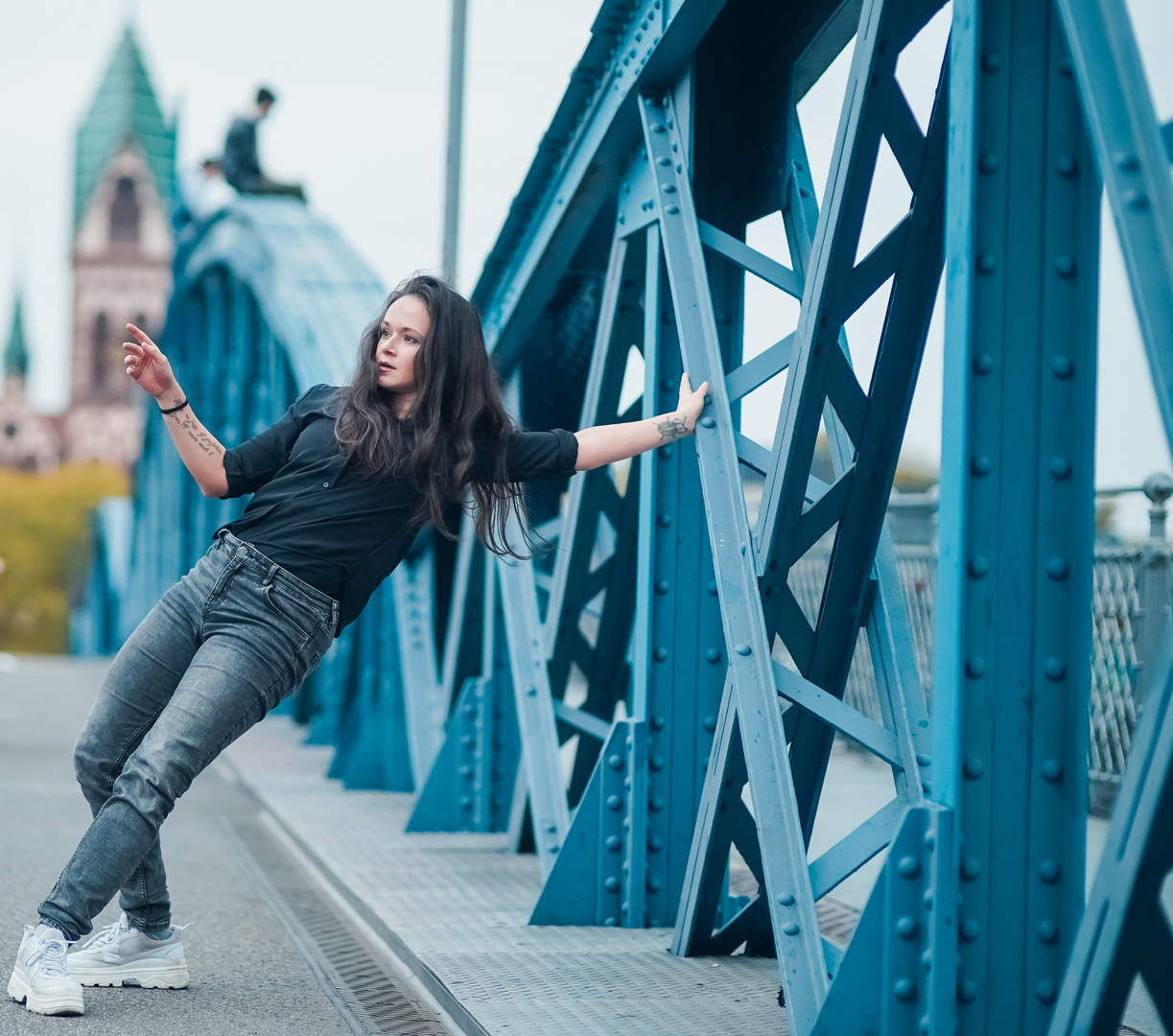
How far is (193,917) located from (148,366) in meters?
2.06

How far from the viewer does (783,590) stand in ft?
11.5

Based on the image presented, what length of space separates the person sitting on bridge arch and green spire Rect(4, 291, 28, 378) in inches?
4146

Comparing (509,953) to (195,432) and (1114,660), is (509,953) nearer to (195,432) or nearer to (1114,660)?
(195,432)

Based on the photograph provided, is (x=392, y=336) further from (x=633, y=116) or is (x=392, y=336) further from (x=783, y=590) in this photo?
(x=633, y=116)

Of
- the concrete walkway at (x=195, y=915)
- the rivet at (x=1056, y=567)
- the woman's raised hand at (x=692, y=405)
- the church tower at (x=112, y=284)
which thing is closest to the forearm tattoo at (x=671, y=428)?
the woman's raised hand at (x=692, y=405)

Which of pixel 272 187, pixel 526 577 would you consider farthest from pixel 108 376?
pixel 526 577

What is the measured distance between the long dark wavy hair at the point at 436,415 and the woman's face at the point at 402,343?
1 cm

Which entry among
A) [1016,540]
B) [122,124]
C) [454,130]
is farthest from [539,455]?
[122,124]

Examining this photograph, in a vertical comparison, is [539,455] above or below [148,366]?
below

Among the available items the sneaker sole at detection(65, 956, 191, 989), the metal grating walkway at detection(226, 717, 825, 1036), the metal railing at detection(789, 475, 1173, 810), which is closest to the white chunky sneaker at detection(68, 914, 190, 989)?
the sneaker sole at detection(65, 956, 191, 989)

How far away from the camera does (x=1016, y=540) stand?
2.58 meters

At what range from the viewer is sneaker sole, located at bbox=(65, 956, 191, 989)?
11.6 feet

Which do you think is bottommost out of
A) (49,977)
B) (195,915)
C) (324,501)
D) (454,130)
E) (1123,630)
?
(195,915)

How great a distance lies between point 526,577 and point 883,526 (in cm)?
218
